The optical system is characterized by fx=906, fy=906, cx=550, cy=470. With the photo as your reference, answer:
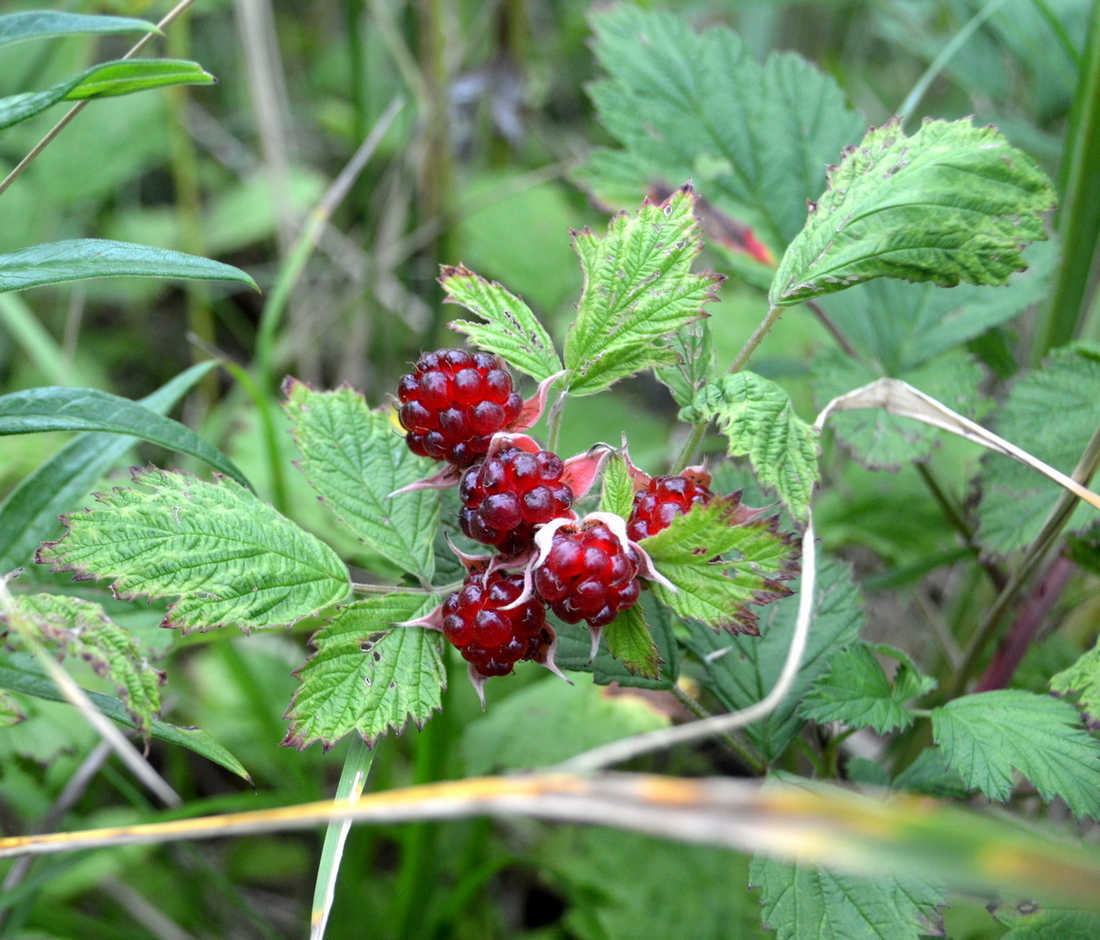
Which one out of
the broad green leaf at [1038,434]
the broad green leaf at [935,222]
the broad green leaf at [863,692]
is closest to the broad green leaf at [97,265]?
the broad green leaf at [935,222]

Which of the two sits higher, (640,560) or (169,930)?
(640,560)

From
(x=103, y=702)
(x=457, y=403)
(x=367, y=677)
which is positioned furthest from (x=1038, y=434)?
(x=103, y=702)

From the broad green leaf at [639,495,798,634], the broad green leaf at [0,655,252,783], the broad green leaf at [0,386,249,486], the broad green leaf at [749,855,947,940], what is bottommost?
the broad green leaf at [749,855,947,940]

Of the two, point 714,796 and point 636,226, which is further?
point 636,226

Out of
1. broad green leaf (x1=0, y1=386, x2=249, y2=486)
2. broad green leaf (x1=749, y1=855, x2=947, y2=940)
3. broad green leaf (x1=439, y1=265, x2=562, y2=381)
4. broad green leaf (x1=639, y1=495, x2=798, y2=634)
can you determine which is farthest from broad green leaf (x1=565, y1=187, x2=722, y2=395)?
broad green leaf (x1=749, y1=855, x2=947, y2=940)

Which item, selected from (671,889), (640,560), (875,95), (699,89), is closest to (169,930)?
→ (671,889)

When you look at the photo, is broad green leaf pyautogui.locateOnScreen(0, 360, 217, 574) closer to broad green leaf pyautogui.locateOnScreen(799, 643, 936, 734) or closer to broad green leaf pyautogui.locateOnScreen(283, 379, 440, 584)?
broad green leaf pyautogui.locateOnScreen(283, 379, 440, 584)

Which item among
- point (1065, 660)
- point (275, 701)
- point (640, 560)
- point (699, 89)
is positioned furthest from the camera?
point (275, 701)

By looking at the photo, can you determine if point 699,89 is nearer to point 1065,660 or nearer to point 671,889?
point 1065,660

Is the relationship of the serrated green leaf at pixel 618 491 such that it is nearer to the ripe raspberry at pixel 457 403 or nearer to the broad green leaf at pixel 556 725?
the ripe raspberry at pixel 457 403
